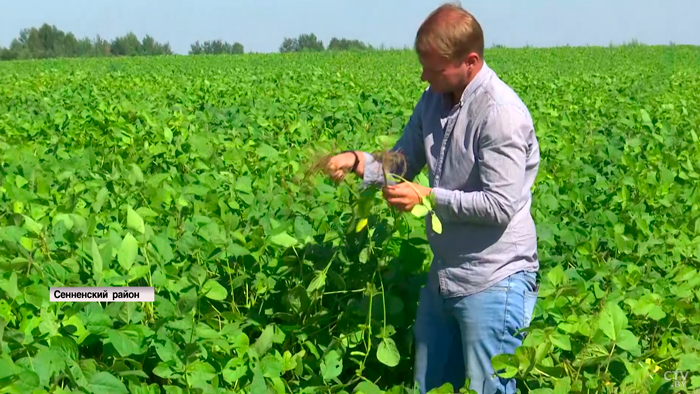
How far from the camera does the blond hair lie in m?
2.39

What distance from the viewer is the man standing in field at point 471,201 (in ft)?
7.90

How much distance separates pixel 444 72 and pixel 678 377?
1.17 meters

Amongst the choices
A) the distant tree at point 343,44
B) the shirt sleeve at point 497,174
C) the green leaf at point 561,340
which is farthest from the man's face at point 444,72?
the distant tree at point 343,44

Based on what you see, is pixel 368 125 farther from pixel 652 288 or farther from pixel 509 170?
pixel 509 170

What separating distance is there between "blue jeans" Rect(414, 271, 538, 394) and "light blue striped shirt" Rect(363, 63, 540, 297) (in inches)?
1.4

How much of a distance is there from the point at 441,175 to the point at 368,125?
525cm

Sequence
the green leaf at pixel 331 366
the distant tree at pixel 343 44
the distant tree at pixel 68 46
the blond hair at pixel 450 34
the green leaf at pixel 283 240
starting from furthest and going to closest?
the distant tree at pixel 68 46, the distant tree at pixel 343 44, the green leaf at pixel 283 240, the green leaf at pixel 331 366, the blond hair at pixel 450 34

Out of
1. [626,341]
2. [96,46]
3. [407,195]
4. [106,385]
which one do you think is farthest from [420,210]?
[96,46]

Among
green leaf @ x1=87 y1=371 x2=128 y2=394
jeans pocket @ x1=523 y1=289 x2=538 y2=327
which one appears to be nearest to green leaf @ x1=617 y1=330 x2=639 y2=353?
jeans pocket @ x1=523 y1=289 x2=538 y2=327

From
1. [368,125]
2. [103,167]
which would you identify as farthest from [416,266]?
[368,125]

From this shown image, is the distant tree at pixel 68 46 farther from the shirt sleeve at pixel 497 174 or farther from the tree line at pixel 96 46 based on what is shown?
the shirt sleeve at pixel 497 174

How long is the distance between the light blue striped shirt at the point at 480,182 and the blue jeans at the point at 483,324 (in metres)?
0.04

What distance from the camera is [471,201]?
95.0 inches

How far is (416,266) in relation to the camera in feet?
10.1
